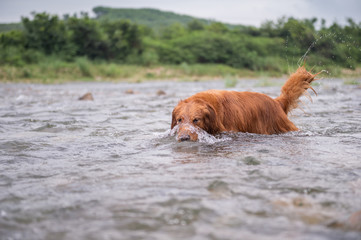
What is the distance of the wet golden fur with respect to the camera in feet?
16.8

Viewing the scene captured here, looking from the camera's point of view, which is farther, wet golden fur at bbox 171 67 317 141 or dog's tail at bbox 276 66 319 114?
dog's tail at bbox 276 66 319 114

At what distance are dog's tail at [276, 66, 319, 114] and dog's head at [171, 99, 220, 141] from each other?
173 cm

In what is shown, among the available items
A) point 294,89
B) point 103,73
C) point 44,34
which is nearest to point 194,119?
point 294,89

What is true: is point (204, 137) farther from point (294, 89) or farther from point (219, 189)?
point (294, 89)

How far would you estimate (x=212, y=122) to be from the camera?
522cm

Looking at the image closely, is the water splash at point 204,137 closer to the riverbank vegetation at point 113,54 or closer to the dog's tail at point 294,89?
the dog's tail at point 294,89

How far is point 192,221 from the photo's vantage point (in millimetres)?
2344

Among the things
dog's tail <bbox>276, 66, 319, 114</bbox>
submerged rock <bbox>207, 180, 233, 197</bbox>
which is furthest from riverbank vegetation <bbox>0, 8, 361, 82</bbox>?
submerged rock <bbox>207, 180, 233, 197</bbox>

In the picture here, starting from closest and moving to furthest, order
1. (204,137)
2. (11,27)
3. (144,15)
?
(204,137)
(11,27)
(144,15)

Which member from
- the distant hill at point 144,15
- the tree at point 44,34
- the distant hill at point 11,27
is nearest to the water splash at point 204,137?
the tree at point 44,34

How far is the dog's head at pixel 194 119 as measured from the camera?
5.01 m

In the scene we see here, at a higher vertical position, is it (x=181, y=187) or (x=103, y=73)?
(x=103, y=73)

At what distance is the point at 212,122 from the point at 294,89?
80.5 inches

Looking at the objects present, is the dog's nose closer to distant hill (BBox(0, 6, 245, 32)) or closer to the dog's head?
the dog's head
